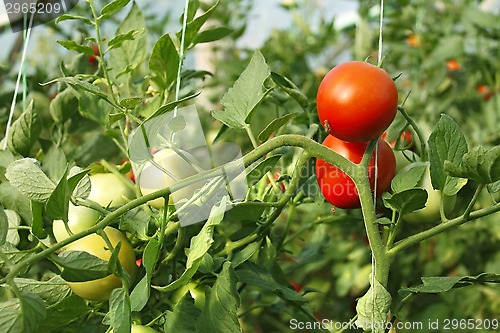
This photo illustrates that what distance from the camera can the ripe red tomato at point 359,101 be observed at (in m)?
0.49

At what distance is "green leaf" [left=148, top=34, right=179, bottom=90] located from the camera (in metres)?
0.52

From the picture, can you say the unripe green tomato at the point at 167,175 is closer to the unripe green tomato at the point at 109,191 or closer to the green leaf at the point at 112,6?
the unripe green tomato at the point at 109,191

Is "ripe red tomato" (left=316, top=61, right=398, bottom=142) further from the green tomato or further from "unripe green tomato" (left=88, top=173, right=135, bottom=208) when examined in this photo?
"unripe green tomato" (left=88, top=173, right=135, bottom=208)

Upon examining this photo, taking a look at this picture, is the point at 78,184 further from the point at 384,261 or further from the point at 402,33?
the point at 402,33

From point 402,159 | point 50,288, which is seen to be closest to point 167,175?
point 50,288

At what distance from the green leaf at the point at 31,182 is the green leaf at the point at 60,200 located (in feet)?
0.06

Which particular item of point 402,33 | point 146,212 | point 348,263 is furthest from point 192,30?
point 402,33

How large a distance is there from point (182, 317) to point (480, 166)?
0.78 feet

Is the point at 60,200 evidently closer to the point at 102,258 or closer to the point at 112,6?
the point at 102,258

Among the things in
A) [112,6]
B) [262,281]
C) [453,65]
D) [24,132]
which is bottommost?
[453,65]

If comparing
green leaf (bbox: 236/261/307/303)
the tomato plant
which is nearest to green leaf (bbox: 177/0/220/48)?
the tomato plant

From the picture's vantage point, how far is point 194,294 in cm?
52

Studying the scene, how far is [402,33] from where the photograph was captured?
1.56 meters

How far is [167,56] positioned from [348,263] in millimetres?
981
